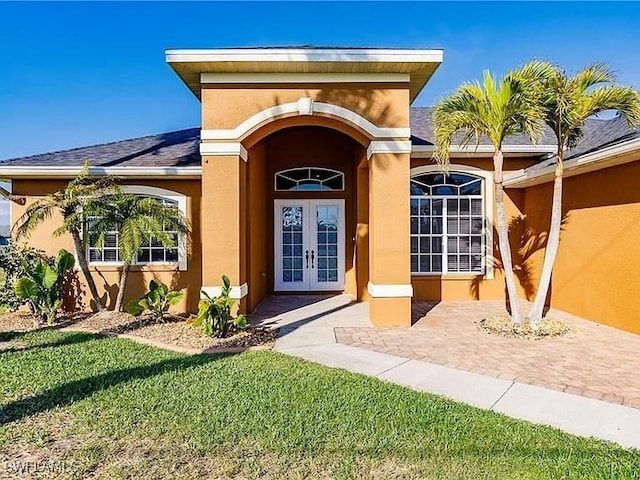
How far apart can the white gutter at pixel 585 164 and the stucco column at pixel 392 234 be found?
10.4ft

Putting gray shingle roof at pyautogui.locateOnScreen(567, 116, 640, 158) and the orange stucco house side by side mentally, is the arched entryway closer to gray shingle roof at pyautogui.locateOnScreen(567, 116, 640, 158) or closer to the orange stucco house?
the orange stucco house

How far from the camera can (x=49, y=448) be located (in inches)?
149

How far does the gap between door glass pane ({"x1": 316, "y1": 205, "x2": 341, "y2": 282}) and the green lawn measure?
23.2ft

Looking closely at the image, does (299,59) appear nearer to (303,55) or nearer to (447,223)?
(303,55)

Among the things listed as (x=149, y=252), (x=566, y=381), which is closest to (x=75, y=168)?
(x=149, y=252)

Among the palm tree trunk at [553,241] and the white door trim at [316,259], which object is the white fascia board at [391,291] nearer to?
the palm tree trunk at [553,241]

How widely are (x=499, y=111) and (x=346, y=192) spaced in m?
5.71

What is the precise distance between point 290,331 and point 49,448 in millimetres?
4807

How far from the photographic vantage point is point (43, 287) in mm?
9078

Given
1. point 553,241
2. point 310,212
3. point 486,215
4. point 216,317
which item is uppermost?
point 310,212

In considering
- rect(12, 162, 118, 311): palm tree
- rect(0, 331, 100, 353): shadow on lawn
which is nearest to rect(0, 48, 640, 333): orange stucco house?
rect(12, 162, 118, 311): palm tree

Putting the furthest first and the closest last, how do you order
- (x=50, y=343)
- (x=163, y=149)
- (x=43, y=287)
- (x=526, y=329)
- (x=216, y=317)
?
(x=163, y=149) < (x=43, y=287) < (x=526, y=329) < (x=216, y=317) < (x=50, y=343)

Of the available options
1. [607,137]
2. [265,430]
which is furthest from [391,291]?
[607,137]

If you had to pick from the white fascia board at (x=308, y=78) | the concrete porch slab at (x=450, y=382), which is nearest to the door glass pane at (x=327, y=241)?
the white fascia board at (x=308, y=78)
